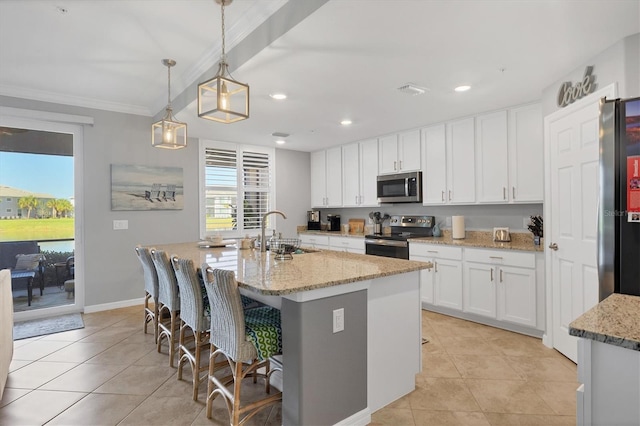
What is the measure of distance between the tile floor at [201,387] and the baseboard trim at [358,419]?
8cm

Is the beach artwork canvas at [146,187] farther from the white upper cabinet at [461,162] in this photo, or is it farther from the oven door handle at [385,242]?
the white upper cabinet at [461,162]

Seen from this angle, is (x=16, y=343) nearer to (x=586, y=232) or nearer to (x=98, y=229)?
(x=98, y=229)

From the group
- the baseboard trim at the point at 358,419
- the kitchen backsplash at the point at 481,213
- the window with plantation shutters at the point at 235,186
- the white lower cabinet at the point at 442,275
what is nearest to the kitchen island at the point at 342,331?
the baseboard trim at the point at 358,419

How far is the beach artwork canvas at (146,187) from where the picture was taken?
443cm

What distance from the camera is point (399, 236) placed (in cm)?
461

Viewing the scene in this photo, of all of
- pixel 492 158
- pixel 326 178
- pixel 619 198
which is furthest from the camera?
pixel 326 178

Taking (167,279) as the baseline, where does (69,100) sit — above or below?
above

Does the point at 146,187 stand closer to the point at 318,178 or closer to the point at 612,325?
the point at 318,178

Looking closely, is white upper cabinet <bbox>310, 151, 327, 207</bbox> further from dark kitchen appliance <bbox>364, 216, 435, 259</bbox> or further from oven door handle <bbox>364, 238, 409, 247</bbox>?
oven door handle <bbox>364, 238, 409, 247</bbox>

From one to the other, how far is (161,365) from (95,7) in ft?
8.81

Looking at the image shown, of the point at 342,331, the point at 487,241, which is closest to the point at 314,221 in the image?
the point at 487,241

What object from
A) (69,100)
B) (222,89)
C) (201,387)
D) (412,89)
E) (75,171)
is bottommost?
(201,387)

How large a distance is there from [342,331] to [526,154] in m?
2.98

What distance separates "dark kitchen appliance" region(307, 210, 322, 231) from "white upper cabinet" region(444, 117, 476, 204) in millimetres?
2619
